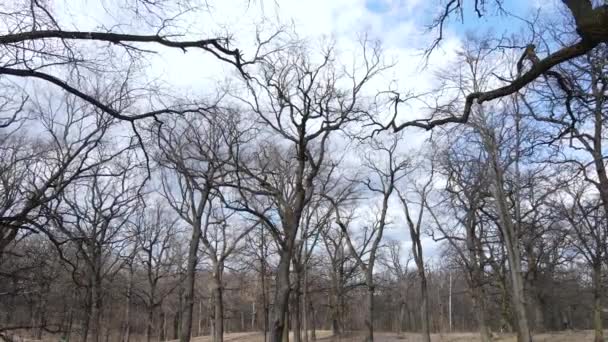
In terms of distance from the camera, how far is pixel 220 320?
28.5 metres

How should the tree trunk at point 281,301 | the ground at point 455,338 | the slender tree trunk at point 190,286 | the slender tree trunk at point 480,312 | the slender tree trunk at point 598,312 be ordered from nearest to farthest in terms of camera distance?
the tree trunk at point 281,301, the slender tree trunk at point 190,286, the slender tree trunk at point 598,312, the ground at point 455,338, the slender tree trunk at point 480,312

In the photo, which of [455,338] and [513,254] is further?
[455,338]

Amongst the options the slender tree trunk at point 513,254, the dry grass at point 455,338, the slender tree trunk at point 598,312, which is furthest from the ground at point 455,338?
the slender tree trunk at point 513,254

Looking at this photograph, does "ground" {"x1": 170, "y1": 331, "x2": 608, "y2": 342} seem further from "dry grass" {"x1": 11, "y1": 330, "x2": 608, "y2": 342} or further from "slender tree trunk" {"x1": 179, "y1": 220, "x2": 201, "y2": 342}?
"slender tree trunk" {"x1": 179, "y1": 220, "x2": 201, "y2": 342}

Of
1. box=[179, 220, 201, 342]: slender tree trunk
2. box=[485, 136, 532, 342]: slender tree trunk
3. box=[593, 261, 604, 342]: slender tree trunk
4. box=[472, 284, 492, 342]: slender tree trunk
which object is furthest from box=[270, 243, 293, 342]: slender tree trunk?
box=[472, 284, 492, 342]: slender tree trunk

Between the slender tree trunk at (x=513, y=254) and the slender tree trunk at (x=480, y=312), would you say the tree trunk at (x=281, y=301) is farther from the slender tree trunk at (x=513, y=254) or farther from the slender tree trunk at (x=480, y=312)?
the slender tree trunk at (x=480, y=312)

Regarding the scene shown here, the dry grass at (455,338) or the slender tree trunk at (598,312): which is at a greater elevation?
the slender tree trunk at (598,312)

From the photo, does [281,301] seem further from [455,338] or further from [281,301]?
[455,338]

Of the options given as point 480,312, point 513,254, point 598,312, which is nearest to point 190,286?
point 513,254

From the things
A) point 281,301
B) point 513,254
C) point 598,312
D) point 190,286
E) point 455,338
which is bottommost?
Answer: point 455,338

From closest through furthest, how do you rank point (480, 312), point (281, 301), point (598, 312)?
point (281, 301), point (598, 312), point (480, 312)

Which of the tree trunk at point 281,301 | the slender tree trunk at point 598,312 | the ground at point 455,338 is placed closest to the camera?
the tree trunk at point 281,301

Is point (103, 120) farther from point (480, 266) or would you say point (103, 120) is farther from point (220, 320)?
point (480, 266)

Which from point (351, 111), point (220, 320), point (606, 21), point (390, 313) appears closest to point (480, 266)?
point (220, 320)
